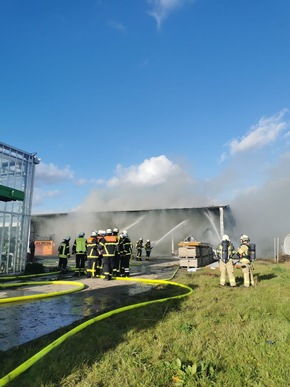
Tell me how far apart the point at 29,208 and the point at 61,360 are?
11.6m

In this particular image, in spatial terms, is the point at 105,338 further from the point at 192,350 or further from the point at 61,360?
the point at 192,350

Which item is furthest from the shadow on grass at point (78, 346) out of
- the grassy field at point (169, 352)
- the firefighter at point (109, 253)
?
the firefighter at point (109, 253)

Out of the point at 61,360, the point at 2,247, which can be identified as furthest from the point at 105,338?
the point at 2,247

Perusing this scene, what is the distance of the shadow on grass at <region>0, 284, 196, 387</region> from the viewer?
324cm

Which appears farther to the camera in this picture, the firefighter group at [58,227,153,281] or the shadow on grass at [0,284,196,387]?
the firefighter group at [58,227,153,281]

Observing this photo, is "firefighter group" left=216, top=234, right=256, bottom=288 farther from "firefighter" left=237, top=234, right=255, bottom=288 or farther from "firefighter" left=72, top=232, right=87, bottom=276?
"firefighter" left=72, top=232, right=87, bottom=276

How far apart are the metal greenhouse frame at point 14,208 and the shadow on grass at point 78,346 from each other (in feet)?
26.9

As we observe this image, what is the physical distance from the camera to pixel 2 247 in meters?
12.8

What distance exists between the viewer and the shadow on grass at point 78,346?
3242 millimetres

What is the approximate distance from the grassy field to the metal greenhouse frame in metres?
8.84

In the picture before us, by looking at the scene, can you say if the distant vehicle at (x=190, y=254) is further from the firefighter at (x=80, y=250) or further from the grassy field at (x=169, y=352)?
the grassy field at (x=169, y=352)

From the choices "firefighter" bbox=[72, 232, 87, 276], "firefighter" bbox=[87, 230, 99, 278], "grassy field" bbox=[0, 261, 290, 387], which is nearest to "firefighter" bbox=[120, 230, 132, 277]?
"firefighter" bbox=[87, 230, 99, 278]

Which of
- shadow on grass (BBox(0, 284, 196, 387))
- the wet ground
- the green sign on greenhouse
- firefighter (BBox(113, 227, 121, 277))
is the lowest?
the wet ground

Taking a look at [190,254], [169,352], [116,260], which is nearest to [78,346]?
[169,352]
